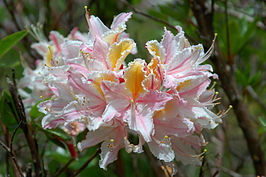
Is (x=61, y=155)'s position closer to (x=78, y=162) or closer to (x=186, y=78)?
(x=78, y=162)

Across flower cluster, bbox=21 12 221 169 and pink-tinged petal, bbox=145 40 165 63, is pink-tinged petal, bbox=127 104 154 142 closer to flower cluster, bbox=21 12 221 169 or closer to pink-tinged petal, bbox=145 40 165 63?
flower cluster, bbox=21 12 221 169

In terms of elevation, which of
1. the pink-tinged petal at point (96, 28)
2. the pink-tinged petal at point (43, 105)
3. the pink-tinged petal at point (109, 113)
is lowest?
the pink-tinged petal at point (43, 105)

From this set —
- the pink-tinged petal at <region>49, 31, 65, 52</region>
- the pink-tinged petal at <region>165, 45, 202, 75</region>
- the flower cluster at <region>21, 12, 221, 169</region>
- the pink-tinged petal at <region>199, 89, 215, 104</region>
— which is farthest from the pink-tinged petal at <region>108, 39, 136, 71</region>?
the pink-tinged petal at <region>49, 31, 65, 52</region>

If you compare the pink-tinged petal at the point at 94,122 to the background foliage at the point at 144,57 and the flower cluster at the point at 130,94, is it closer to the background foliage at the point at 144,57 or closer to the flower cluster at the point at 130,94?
the flower cluster at the point at 130,94

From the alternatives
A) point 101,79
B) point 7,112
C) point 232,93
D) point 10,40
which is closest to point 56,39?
point 10,40

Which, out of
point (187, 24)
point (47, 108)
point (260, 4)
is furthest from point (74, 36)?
point (260, 4)

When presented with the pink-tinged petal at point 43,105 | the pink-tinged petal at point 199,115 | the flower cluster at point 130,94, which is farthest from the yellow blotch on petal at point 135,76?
the pink-tinged petal at point 43,105
